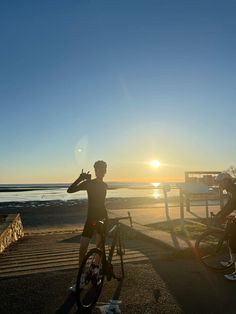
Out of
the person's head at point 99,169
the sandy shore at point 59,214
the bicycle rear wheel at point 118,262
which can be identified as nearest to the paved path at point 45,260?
the bicycle rear wheel at point 118,262

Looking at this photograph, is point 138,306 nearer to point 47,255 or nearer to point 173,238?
point 47,255

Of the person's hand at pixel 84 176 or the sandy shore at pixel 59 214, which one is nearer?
the person's hand at pixel 84 176

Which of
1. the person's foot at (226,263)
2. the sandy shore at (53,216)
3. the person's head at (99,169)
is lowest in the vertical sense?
the sandy shore at (53,216)

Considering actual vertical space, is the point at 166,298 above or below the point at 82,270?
below

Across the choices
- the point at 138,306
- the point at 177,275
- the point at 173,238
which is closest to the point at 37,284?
the point at 138,306

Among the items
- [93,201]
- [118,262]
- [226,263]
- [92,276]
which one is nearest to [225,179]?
[226,263]

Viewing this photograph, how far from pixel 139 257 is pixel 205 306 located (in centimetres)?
336

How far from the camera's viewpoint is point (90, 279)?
18.3ft

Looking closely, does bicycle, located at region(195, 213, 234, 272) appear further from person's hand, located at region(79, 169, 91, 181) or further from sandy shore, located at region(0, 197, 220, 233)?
sandy shore, located at region(0, 197, 220, 233)

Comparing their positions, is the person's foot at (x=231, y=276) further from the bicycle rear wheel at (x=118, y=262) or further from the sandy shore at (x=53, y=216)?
the sandy shore at (x=53, y=216)

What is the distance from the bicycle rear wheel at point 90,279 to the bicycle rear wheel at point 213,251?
9.05 feet

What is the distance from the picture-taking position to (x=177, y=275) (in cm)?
700

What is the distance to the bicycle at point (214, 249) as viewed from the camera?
7.18 metres

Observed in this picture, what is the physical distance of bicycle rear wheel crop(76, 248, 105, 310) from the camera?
17.0 ft
